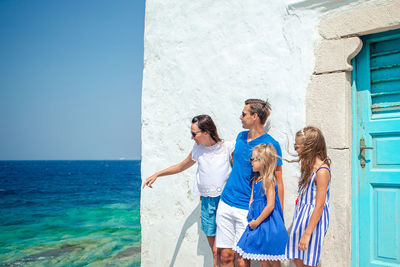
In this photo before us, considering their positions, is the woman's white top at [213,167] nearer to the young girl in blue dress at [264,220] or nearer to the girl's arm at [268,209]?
the young girl in blue dress at [264,220]

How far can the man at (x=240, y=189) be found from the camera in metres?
2.71

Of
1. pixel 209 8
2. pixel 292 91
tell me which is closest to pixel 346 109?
pixel 292 91

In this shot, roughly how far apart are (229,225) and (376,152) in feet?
4.57

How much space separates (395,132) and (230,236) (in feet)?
5.29

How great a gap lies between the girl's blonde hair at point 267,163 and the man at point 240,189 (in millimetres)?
128

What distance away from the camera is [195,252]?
374 cm

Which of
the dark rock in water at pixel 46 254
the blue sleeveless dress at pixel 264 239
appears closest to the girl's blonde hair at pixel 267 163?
the blue sleeveless dress at pixel 264 239

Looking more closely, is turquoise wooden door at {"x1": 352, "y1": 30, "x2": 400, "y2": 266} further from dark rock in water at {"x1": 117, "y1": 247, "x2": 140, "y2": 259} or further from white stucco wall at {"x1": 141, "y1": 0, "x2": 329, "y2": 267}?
dark rock in water at {"x1": 117, "y1": 247, "x2": 140, "y2": 259}

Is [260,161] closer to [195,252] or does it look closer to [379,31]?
[379,31]

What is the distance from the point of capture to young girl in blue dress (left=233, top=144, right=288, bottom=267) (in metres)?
2.48

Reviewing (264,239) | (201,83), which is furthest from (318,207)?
(201,83)

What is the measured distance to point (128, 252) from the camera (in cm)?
855

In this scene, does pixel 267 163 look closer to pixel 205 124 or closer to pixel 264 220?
pixel 264 220

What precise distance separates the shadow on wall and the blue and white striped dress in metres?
1.36
